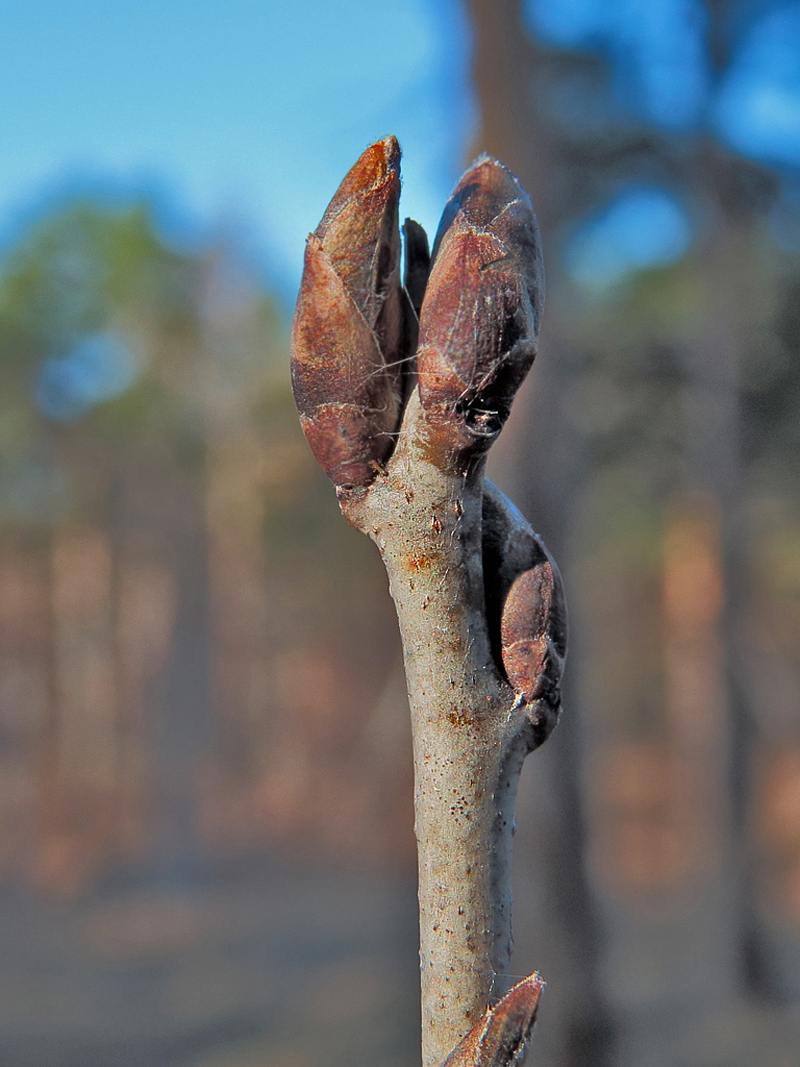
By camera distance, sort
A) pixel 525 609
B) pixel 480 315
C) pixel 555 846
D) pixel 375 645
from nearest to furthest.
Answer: pixel 480 315 → pixel 525 609 → pixel 555 846 → pixel 375 645

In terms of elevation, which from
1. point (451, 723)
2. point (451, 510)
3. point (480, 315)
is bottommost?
point (451, 723)

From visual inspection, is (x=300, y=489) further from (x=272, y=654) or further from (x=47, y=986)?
(x=47, y=986)

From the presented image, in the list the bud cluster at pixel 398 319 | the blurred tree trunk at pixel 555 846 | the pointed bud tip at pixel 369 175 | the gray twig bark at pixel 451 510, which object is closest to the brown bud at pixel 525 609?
the gray twig bark at pixel 451 510

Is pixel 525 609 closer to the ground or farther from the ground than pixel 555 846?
farther from the ground

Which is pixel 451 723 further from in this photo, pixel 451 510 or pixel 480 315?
pixel 480 315

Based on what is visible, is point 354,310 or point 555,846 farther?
point 555,846

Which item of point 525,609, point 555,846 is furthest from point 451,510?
point 555,846

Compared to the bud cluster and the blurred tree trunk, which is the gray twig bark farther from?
the blurred tree trunk

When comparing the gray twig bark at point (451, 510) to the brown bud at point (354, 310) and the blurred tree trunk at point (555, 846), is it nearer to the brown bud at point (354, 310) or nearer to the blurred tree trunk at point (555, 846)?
the brown bud at point (354, 310)
